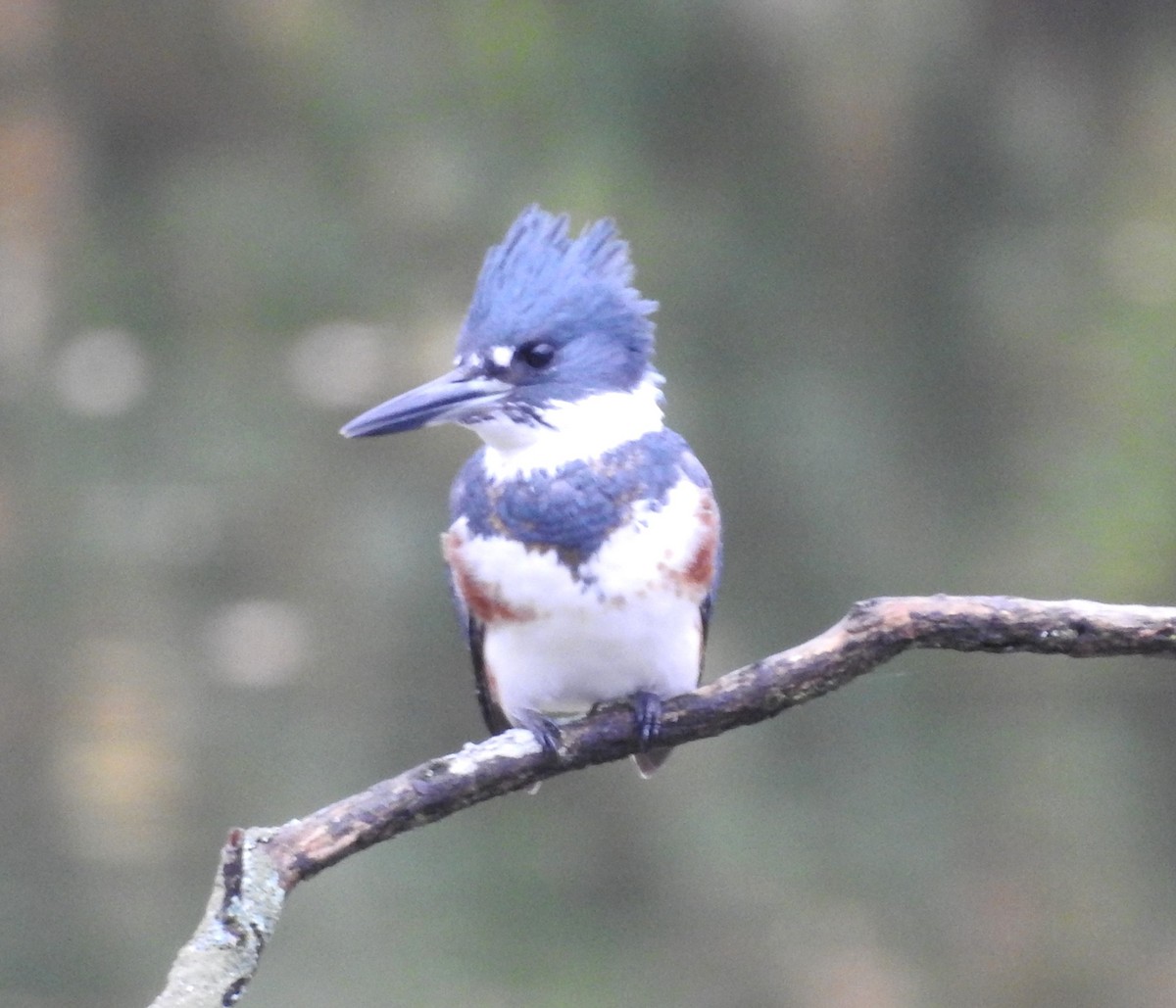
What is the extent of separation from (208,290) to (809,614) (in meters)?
1.25

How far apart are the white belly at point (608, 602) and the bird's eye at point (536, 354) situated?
0.22 metres

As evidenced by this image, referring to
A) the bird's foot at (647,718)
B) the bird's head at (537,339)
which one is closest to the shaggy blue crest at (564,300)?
the bird's head at (537,339)

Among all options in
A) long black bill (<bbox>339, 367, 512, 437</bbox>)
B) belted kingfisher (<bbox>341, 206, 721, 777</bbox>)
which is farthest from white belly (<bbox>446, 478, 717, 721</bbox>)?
long black bill (<bbox>339, 367, 512, 437</bbox>)

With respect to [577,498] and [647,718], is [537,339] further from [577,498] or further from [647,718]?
[647,718]

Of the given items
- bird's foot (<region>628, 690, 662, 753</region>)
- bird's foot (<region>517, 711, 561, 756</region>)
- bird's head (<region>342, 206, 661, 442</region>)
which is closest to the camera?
bird's foot (<region>517, 711, 561, 756</region>)

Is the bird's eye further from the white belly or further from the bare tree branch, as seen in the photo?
the bare tree branch

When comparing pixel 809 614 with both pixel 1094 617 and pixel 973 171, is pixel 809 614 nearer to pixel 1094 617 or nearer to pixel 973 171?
pixel 973 171

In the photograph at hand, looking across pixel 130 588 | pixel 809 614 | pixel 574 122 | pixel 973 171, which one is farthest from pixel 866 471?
pixel 130 588

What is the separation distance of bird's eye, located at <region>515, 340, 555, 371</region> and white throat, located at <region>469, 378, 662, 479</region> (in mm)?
55

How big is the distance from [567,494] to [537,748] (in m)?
0.35

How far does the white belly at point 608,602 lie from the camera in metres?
2.01

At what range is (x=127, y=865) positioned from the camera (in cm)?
305

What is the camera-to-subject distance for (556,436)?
2080 millimetres

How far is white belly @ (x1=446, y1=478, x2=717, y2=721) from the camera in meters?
2.01
